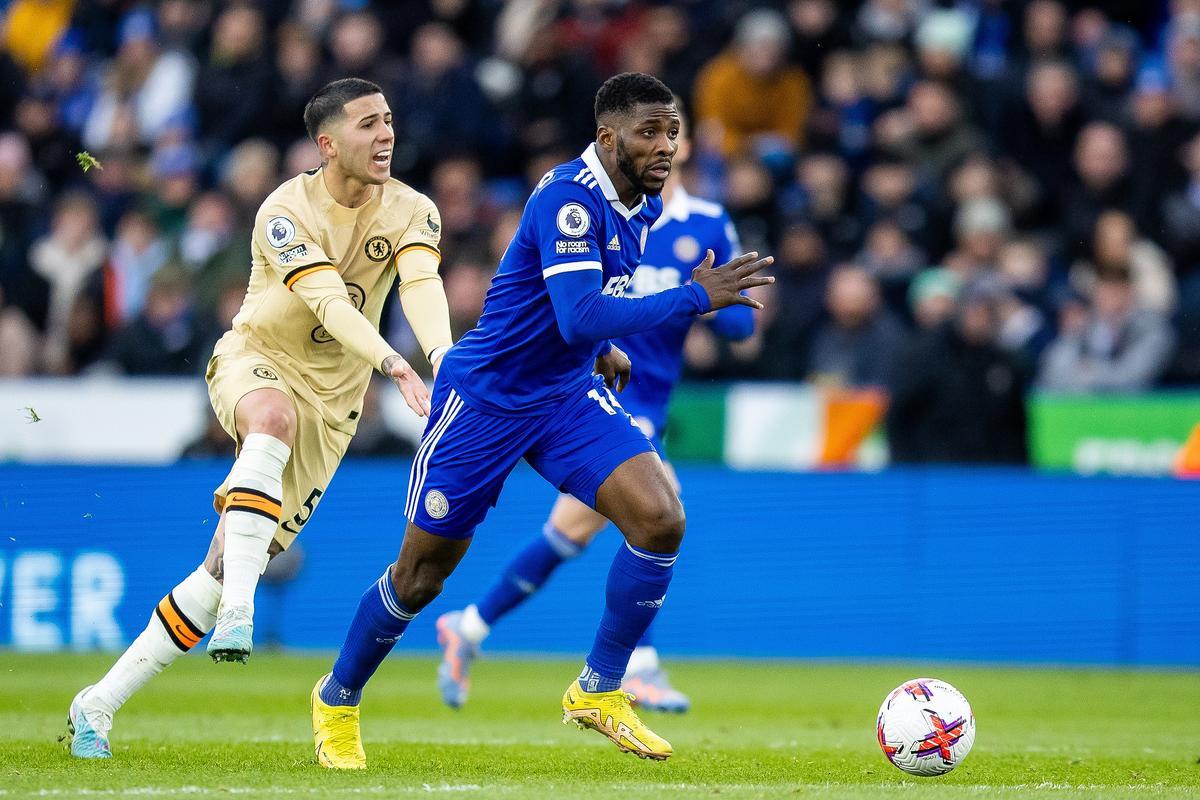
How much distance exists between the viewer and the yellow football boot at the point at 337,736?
22.1 ft

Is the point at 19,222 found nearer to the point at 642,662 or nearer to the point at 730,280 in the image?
the point at 642,662

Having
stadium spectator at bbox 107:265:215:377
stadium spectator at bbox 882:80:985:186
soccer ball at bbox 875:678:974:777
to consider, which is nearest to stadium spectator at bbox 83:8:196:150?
stadium spectator at bbox 107:265:215:377

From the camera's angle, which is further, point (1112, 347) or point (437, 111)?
point (437, 111)

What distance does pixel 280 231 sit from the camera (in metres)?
6.93

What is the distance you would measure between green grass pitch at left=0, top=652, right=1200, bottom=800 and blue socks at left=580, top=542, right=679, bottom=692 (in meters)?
0.39

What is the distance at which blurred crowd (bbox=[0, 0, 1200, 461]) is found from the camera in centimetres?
1348

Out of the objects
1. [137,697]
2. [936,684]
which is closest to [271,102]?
[137,697]

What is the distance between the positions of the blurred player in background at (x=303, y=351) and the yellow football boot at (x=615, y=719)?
4.09ft


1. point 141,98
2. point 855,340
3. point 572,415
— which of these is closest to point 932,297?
point 855,340

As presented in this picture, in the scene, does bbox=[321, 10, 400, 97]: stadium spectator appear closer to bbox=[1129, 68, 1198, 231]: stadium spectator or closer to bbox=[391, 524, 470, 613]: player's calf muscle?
bbox=[1129, 68, 1198, 231]: stadium spectator

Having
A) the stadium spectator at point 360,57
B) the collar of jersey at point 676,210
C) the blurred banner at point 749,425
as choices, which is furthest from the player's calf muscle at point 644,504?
the stadium spectator at point 360,57

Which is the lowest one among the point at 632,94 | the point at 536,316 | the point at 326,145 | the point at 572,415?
the point at 572,415

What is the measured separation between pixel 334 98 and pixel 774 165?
887cm

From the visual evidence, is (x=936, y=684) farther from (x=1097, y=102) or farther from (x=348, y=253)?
(x=1097, y=102)
